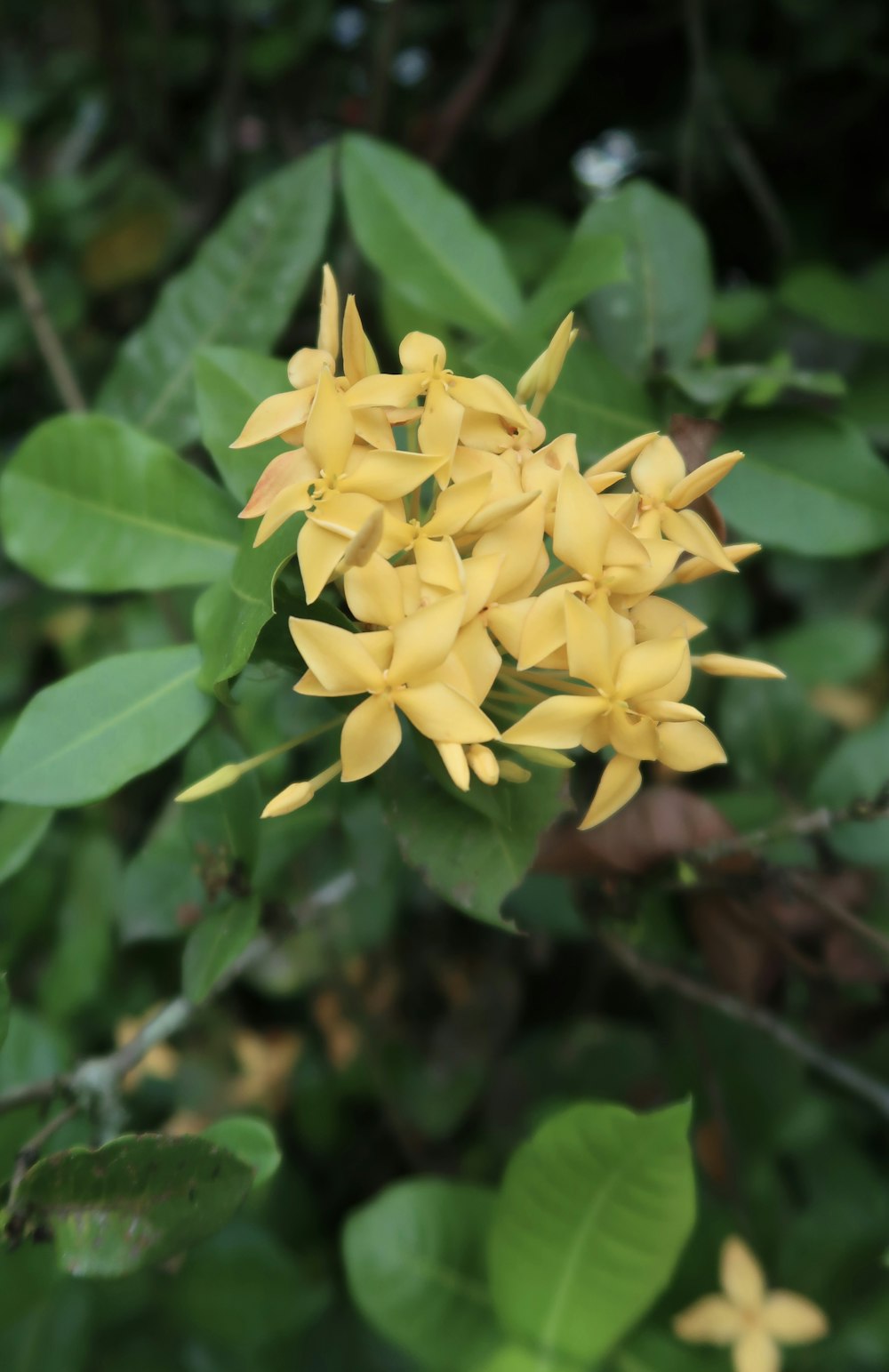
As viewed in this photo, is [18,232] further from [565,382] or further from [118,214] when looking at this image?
[565,382]

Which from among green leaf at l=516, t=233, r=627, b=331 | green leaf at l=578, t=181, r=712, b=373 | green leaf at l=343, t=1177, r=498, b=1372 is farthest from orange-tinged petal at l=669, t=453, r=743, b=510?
green leaf at l=343, t=1177, r=498, b=1372

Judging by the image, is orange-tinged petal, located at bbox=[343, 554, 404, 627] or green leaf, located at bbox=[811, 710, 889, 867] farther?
green leaf, located at bbox=[811, 710, 889, 867]

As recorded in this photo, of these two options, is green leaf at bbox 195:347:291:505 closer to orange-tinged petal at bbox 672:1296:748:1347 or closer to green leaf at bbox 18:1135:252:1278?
green leaf at bbox 18:1135:252:1278

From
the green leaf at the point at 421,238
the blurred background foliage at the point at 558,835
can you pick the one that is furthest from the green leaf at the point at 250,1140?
the green leaf at the point at 421,238

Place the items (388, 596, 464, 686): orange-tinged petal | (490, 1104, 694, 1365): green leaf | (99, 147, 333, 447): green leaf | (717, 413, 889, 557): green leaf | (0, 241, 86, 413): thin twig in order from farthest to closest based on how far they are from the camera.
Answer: (0, 241, 86, 413): thin twig < (99, 147, 333, 447): green leaf < (717, 413, 889, 557): green leaf < (490, 1104, 694, 1365): green leaf < (388, 596, 464, 686): orange-tinged petal

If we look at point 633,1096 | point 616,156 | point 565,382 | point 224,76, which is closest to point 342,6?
point 224,76

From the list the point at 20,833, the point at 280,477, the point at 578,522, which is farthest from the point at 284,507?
the point at 20,833
